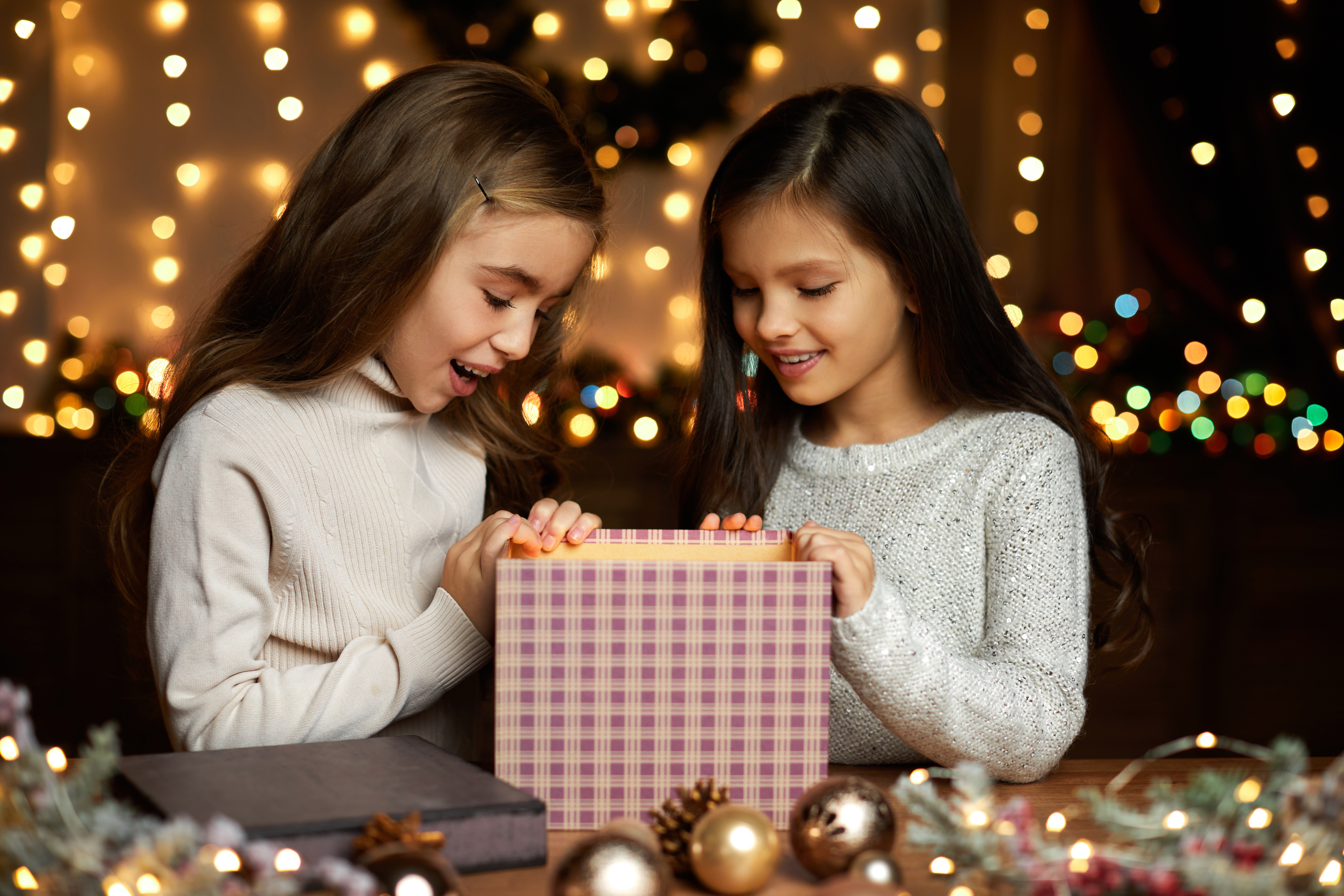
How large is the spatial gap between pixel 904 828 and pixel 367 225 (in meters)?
0.70

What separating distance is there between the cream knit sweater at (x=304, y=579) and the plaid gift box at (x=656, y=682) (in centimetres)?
25

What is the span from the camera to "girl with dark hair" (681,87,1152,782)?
1038mm

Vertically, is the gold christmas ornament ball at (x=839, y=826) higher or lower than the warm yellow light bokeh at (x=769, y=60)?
lower

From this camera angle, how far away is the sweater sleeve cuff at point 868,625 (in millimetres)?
831

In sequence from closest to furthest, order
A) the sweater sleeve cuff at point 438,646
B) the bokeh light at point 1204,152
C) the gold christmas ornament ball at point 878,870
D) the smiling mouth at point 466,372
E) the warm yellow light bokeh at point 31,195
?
the gold christmas ornament ball at point 878,870 < the sweater sleeve cuff at point 438,646 < the smiling mouth at point 466,372 < the bokeh light at point 1204,152 < the warm yellow light bokeh at point 31,195

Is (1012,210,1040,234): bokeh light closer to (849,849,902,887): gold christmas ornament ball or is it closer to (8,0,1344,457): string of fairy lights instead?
(8,0,1344,457): string of fairy lights

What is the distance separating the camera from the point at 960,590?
109 centimetres

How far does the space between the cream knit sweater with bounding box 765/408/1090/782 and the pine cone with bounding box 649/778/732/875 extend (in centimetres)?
21

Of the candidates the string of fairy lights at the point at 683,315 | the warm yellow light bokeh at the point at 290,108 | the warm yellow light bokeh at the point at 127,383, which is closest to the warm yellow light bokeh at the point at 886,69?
the string of fairy lights at the point at 683,315

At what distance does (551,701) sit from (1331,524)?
8.05 feet

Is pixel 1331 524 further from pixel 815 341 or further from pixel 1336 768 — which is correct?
pixel 1336 768

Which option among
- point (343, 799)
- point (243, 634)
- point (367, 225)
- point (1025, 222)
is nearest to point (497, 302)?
point (367, 225)

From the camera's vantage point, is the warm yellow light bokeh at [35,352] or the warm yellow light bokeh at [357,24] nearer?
the warm yellow light bokeh at [35,352]

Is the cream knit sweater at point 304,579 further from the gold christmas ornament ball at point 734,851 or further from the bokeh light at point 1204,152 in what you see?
the bokeh light at point 1204,152
